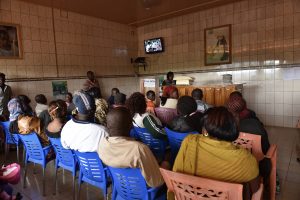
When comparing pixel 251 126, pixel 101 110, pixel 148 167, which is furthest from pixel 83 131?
pixel 251 126

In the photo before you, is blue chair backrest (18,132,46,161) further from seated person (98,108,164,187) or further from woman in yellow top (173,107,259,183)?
woman in yellow top (173,107,259,183)

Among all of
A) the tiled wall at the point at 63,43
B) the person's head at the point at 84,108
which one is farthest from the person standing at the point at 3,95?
the person's head at the point at 84,108

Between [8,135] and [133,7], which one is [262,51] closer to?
[133,7]

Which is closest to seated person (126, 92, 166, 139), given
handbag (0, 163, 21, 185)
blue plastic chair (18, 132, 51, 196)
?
blue plastic chair (18, 132, 51, 196)

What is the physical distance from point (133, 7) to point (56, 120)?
12.9 ft

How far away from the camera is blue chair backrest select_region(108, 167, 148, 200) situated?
4.89ft

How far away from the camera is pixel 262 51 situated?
5.24m

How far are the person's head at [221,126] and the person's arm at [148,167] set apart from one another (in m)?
0.44

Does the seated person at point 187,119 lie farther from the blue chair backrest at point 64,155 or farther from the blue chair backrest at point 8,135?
the blue chair backrest at point 8,135

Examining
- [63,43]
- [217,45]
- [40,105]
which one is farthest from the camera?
[217,45]

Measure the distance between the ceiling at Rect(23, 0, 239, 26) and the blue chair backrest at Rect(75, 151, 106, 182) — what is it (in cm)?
392

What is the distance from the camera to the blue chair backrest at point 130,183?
4.89 feet

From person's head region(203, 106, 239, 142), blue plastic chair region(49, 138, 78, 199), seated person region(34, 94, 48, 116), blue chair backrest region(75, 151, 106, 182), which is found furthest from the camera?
seated person region(34, 94, 48, 116)

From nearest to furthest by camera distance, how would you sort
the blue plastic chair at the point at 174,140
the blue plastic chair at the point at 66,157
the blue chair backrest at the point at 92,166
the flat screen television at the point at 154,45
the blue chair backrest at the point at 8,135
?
the blue chair backrest at the point at 92,166, the blue plastic chair at the point at 174,140, the blue plastic chair at the point at 66,157, the blue chair backrest at the point at 8,135, the flat screen television at the point at 154,45
